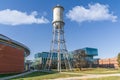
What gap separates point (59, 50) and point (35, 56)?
56.1 metres

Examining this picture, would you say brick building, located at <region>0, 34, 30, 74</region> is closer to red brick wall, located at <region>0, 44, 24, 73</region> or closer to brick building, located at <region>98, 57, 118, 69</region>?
red brick wall, located at <region>0, 44, 24, 73</region>

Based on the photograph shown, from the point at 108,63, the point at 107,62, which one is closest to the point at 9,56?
the point at 107,62

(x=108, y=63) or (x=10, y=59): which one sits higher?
(x=10, y=59)

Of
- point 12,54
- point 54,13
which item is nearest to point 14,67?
point 12,54

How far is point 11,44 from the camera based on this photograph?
46.7 meters

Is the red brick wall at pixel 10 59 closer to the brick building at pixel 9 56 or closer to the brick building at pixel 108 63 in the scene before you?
the brick building at pixel 9 56


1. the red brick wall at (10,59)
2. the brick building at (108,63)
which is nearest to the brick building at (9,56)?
the red brick wall at (10,59)

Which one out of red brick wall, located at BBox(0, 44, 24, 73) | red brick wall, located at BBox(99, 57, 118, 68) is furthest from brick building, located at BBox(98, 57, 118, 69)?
red brick wall, located at BBox(0, 44, 24, 73)

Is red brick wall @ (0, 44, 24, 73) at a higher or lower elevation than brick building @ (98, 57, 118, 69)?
higher

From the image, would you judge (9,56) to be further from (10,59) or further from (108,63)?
(108,63)

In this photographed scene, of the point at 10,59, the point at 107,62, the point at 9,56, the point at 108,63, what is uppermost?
the point at 9,56

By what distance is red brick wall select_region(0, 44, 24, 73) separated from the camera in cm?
4175

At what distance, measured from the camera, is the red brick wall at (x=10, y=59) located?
41750mm

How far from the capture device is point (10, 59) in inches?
1784
